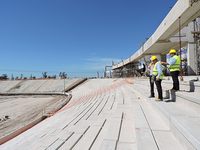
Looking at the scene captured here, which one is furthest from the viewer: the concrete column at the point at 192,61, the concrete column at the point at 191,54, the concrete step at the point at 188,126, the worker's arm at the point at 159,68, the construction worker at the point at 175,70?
the concrete column at the point at 192,61

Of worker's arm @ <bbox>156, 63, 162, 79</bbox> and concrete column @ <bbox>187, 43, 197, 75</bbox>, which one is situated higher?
concrete column @ <bbox>187, 43, 197, 75</bbox>

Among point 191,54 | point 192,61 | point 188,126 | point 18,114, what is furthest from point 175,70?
point 192,61

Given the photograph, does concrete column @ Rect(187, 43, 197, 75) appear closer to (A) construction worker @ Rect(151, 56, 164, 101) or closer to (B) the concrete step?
(A) construction worker @ Rect(151, 56, 164, 101)

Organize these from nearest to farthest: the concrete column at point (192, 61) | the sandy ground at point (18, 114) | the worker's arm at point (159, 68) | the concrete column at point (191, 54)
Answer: the worker's arm at point (159, 68), the sandy ground at point (18, 114), the concrete column at point (191, 54), the concrete column at point (192, 61)

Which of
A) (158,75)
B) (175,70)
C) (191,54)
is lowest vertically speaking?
(158,75)

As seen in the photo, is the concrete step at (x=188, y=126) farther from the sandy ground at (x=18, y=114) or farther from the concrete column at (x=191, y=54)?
the concrete column at (x=191, y=54)

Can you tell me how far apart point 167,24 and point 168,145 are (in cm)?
910

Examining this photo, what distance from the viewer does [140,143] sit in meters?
3.16

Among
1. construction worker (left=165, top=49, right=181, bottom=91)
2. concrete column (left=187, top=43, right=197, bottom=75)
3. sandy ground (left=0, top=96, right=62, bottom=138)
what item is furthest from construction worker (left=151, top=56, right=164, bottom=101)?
concrete column (left=187, top=43, right=197, bottom=75)

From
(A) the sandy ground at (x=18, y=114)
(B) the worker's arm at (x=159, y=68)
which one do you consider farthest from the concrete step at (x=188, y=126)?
(A) the sandy ground at (x=18, y=114)

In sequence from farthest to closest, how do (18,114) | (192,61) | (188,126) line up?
(192,61) → (18,114) → (188,126)

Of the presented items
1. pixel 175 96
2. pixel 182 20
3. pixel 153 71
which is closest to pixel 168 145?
pixel 175 96

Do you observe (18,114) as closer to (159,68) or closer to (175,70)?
(159,68)

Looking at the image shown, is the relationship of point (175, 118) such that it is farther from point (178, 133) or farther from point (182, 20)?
point (182, 20)
